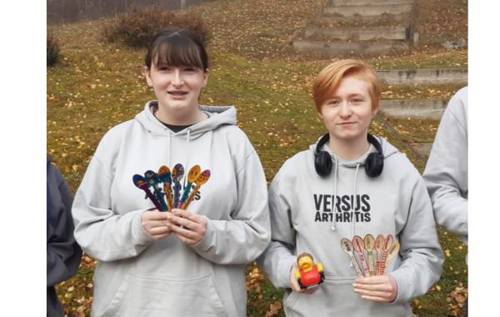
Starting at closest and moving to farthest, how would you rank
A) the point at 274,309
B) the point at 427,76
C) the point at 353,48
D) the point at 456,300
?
1. the point at 274,309
2. the point at 456,300
3. the point at 427,76
4. the point at 353,48

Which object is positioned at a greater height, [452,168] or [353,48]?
[353,48]

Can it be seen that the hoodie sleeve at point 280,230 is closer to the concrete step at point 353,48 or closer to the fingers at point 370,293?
the fingers at point 370,293

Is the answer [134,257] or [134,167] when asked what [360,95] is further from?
[134,257]

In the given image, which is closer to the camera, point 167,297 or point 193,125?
point 167,297

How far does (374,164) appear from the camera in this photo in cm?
217

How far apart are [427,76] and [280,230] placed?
704 cm

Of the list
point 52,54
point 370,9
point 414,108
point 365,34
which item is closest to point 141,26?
point 52,54

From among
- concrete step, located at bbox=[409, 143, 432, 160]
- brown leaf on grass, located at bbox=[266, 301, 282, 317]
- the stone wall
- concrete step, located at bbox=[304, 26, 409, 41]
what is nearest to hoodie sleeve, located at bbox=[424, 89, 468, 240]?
brown leaf on grass, located at bbox=[266, 301, 282, 317]

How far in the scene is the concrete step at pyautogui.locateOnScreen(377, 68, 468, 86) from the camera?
8703 millimetres

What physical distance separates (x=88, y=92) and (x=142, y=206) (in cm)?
554

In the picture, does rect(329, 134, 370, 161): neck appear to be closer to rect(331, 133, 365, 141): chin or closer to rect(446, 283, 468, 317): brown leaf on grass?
rect(331, 133, 365, 141): chin

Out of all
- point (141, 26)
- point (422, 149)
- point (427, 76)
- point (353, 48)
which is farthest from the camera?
point (353, 48)

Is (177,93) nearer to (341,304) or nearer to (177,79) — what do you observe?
(177,79)

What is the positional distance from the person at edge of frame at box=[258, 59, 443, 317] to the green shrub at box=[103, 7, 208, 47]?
7.24 m
